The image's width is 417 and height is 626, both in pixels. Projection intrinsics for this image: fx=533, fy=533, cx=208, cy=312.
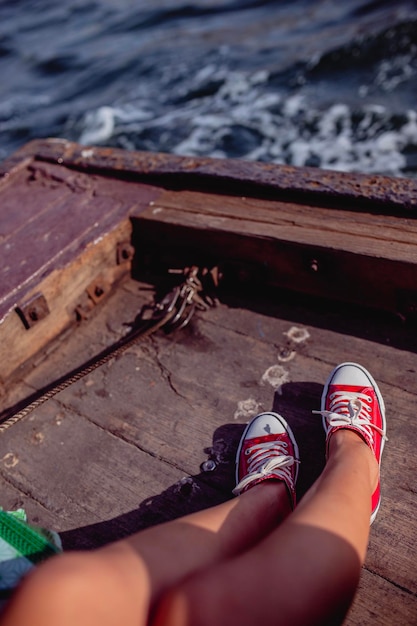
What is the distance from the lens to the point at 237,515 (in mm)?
1361

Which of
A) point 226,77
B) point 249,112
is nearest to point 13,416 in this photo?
point 249,112

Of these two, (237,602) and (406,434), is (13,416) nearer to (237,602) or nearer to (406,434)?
(237,602)

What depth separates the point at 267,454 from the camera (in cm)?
161

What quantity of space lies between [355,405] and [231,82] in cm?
542

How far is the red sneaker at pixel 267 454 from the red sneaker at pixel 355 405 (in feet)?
0.41

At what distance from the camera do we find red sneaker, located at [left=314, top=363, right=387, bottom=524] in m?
1.62

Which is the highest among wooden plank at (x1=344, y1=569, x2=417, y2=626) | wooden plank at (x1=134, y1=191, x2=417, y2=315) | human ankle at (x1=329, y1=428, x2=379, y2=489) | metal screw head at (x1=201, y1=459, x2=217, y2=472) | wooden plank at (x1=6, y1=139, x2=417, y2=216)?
wooden plank at (x1=6, y1=139, x2=417, y2=216)

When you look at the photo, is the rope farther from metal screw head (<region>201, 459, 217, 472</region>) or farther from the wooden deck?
metal screw head (<region>201, 459, 217, 472</region>)

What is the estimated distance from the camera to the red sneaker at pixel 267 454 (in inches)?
61.0

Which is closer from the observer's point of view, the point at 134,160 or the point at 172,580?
the point at 172,580

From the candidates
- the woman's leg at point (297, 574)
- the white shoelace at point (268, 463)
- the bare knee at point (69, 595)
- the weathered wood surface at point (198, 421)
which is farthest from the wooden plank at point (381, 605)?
the bare knee at point (69, 595)

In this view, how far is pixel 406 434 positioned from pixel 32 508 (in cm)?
119

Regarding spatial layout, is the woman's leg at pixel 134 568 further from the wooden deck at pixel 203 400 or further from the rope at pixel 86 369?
the rope at pixel 86 369

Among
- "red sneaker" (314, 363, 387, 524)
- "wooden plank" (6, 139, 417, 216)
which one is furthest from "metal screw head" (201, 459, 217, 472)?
"wooden plank" (6, 139, 417, 216)
